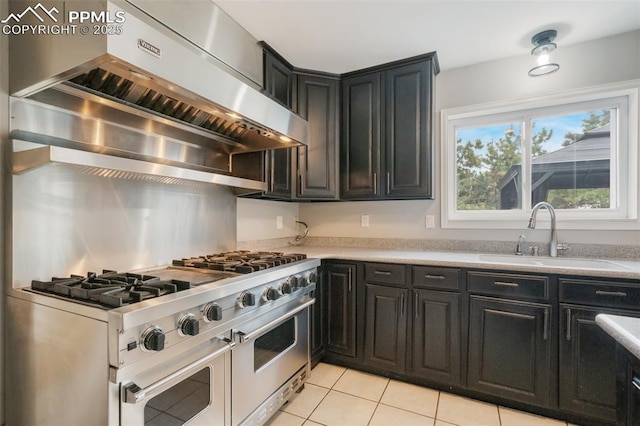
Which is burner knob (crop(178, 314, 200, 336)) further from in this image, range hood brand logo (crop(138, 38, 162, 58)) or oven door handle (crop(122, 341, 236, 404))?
range hood brand logo (crop(138, 38, 162, 58))

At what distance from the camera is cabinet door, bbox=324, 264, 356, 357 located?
91.1 inches

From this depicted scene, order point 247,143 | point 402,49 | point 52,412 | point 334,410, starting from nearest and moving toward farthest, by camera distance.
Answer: point 52,412 < point 334,410 < point 247,143 < point 402,49

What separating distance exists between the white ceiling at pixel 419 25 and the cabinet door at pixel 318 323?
5.72 feet

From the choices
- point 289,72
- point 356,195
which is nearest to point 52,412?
point 356,195

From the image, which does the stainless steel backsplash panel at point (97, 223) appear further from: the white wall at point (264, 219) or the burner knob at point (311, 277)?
the burner knob at point (311, 277)

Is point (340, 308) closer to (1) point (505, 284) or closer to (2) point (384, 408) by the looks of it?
(2) point (384, 408)

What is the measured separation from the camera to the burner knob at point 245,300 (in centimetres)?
142

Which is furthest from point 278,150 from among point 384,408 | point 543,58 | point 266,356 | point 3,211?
point 543,58

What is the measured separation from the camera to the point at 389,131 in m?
2.54

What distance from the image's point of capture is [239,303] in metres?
1.42

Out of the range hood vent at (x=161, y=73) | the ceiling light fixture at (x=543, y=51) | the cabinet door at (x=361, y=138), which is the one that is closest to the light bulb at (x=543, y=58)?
the ceiling light fixture at (x=543, y=51)

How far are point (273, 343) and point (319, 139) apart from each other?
171cm

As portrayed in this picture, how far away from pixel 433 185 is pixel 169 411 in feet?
7.26

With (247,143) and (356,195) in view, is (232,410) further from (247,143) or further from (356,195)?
(356,195)
